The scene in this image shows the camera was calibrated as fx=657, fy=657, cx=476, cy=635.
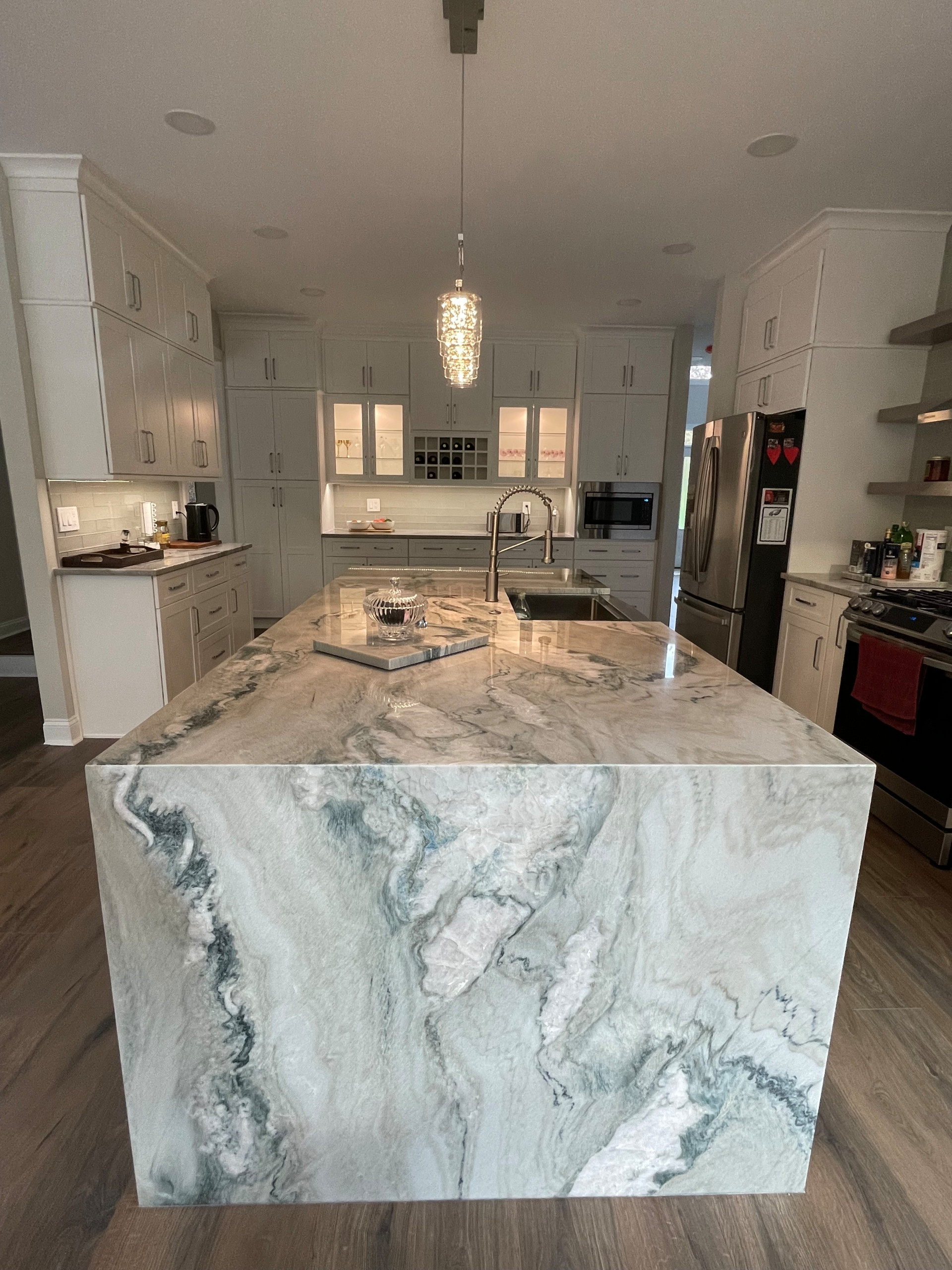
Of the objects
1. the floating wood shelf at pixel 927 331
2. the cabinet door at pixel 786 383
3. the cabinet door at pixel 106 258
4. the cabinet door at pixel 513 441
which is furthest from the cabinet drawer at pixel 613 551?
the cabinet door at pixel 106 258

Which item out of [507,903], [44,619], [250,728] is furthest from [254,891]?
[44,619]

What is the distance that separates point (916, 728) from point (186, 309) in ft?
14.9

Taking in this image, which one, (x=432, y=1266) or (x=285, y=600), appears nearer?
(x=432, y=1266)

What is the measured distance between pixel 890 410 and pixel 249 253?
3747 mm

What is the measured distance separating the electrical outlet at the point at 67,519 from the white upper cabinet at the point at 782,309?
12.9 ft

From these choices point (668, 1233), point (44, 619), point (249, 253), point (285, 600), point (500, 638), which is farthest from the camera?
point (285, 600)

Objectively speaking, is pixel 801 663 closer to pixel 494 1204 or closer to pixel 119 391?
pixel 494 1204

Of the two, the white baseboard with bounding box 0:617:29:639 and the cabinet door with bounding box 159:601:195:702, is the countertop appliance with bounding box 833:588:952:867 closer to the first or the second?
the cabinet door with bounding box 159:601:195:702

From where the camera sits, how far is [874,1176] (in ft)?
4.27

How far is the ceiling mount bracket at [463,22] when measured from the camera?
189 cm

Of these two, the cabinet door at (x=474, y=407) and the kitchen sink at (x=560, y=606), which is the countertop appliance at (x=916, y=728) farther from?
the cabinet door at (x=474, y=407)

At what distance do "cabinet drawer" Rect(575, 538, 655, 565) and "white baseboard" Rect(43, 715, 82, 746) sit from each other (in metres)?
4.08

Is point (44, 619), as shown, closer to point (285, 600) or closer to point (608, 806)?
point (285, 600)

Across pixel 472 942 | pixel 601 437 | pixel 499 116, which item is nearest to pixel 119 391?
pixel 499 116
